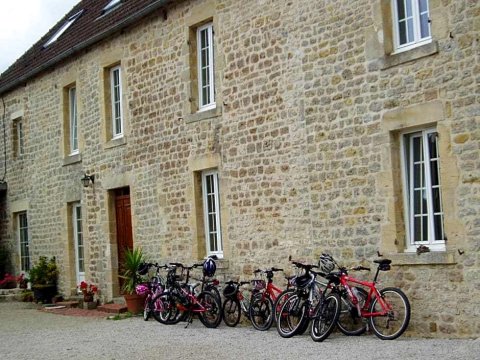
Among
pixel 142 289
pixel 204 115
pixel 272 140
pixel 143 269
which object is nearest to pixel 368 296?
pixel 272 140

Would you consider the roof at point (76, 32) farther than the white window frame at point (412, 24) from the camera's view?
Yes

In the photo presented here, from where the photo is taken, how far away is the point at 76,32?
17781 millimetres

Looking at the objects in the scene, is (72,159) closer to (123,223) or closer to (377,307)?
(123,223)

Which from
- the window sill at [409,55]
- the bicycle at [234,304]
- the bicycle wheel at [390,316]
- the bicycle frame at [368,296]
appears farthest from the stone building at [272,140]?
the bicycle at [234,304]

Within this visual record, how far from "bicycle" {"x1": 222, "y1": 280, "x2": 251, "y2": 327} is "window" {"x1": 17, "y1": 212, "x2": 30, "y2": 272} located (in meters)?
9.37

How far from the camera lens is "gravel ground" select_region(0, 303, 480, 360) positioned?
332 inches

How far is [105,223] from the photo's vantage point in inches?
618

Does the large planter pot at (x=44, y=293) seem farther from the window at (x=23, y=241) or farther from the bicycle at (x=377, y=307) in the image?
the bicycle at (x=377, y=307)

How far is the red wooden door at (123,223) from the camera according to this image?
1529cm

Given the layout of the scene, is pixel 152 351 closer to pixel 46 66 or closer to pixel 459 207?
pixel 459 207

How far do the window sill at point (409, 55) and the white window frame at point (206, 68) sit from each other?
402 cm

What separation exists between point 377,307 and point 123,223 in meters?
7.34

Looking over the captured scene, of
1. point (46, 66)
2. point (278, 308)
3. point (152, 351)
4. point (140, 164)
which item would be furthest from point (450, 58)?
point (46, 66)

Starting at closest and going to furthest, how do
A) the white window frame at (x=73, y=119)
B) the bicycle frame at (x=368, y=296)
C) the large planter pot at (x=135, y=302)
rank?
the bicycle frame at (x=368, y=296) → the large planter pot at (x=135, y=302) → the white window frame at (x=73, y=119)
